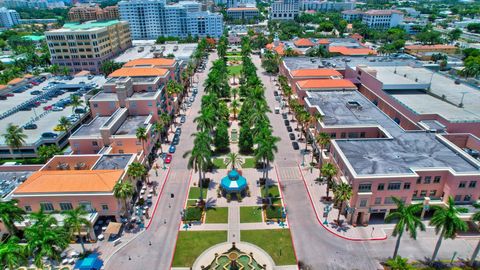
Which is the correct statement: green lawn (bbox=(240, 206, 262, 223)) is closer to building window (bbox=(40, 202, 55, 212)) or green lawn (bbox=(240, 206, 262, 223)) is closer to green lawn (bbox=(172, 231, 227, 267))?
green lawn (bbox=(172, 231, 227, 267))

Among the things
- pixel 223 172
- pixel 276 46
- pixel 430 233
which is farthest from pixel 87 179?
pixel 276 46

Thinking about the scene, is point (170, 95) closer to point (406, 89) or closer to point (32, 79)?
point (406, 89)

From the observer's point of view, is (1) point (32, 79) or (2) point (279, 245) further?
(1) point (32, 79)

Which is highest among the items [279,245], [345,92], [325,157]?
[345,92]

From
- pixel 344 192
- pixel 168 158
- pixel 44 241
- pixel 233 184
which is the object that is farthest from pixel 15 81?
pixel 344 192

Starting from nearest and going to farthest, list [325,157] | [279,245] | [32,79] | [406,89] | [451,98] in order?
[279,245] < [325,157] < [451,98] < [406,89] < [32,79]

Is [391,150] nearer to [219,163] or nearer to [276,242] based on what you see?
[276,242]

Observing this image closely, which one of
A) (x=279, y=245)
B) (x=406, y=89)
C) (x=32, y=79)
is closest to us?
(x=279, y=245)
